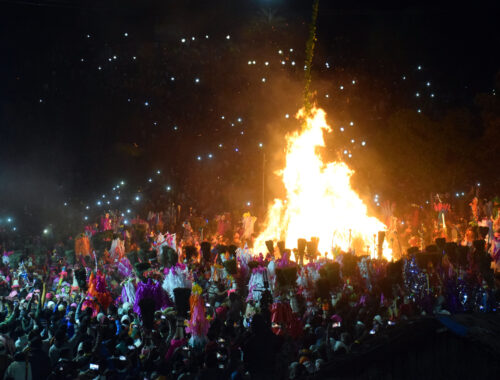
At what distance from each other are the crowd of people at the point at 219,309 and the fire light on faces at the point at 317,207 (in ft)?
11.1

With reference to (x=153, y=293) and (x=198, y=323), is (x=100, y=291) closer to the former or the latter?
(x=153, y=293)

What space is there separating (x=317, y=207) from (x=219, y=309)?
414 inches

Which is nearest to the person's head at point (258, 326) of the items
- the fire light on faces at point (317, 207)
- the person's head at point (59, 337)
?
the person's head at point (59, 337)

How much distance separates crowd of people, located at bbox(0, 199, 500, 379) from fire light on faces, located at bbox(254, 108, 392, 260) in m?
3.40

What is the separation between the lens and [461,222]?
49.7 ft

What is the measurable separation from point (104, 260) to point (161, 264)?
2.83 m

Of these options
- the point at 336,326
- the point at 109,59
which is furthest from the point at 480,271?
the point at 109,59

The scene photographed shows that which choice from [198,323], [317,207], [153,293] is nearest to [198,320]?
[198,323]

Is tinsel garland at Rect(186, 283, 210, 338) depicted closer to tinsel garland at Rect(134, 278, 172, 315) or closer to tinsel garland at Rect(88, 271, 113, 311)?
tinsel garland at Rect(134, 278, 172, 315)

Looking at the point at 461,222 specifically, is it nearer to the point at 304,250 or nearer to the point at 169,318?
the point at 304,250

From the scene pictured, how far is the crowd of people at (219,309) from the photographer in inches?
243

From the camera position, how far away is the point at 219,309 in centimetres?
800

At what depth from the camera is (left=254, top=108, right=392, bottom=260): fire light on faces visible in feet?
50.6

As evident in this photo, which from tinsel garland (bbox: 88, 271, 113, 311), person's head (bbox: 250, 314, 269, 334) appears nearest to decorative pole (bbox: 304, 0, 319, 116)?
tinsel garland (bbox: 88, 271, 113, 311)
